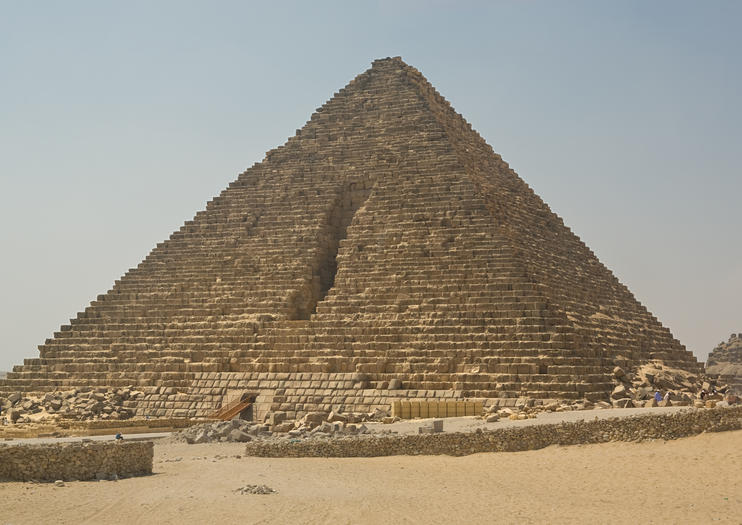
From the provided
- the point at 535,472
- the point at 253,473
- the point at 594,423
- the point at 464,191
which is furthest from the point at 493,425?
the point at 464,191

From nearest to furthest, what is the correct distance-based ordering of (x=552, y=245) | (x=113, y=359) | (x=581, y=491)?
(x=581, y=491)
(x=113, y=359)
(x=552, y=245)

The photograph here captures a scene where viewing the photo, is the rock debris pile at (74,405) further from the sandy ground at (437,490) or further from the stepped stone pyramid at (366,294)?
the sandy ground at (437,490)

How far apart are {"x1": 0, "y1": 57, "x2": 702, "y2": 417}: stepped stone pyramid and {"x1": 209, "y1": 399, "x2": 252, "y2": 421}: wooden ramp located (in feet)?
1.30

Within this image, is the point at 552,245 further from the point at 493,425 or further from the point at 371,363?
the point at 493,425

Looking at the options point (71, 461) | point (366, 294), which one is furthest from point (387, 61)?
point (71, 461)

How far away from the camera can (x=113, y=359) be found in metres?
28.9

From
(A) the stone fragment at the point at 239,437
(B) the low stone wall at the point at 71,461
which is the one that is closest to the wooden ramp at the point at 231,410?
(A) the stone fragment at the point at 239,437

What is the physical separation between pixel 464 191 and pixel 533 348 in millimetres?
6435

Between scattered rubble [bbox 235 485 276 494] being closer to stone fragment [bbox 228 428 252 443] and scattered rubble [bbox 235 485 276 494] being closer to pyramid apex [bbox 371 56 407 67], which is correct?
stone fragment [bbox 228 428 252 443]

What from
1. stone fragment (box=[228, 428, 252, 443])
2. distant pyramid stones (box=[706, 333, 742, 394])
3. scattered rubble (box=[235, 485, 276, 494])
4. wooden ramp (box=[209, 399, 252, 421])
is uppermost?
distant pyramid stones (box=[706, 333, 742, 394])

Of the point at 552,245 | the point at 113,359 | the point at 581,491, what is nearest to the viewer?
the point at 581,491

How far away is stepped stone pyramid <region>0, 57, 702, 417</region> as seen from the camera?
24703 mm

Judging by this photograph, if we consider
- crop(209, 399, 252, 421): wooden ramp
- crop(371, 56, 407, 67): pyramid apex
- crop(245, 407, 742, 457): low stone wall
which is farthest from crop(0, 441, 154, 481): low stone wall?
crop(371, 56, 407, 67): pyramid apex

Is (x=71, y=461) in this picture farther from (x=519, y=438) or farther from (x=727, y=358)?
(x=727, y=358)
